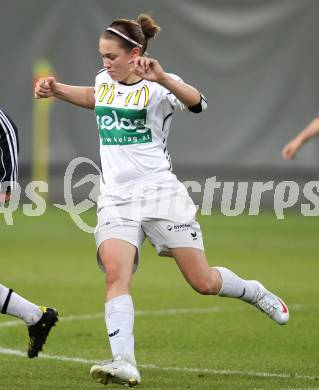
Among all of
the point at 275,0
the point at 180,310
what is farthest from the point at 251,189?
the point at 180,310

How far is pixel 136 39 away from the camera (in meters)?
7.73

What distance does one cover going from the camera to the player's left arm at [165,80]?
23.5ft

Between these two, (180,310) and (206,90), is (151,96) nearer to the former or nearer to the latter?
(180,310)

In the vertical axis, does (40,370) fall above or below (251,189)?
above

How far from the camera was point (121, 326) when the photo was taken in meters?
7.30

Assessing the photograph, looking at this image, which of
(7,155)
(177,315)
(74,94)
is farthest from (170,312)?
(7,155)

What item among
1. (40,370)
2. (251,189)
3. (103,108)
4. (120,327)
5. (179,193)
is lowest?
(251,189)

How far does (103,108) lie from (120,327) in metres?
1.46

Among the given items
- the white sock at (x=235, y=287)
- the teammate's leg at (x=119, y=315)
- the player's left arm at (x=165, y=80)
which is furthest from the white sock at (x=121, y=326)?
the player's left arm at (x=165, y=80)

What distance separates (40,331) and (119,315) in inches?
37.2

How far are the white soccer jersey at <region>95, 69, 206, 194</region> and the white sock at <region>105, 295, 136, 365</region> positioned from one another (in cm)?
84

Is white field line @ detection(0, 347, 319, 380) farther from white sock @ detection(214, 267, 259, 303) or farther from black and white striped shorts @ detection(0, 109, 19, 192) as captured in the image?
black and white striped shorts @ detection(0, 109, 19, 192)

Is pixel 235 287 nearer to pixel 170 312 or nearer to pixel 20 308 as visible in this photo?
pixel 20 308

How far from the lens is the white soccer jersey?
7746 mm
